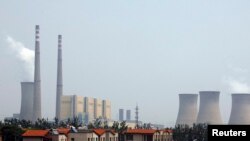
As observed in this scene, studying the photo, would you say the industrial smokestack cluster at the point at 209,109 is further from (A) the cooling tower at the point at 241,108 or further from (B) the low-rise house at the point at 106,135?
(B) the low-rise house at the point at 106,135

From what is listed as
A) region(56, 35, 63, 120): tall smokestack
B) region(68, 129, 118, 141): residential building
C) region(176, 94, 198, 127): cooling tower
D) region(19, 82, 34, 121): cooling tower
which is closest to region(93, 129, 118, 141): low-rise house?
region(68, 129, 118, 141): residential building

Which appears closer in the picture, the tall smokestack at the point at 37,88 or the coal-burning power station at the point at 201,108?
the coal-burning power station at the point at 201,108

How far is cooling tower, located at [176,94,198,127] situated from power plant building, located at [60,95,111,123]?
40099 mm

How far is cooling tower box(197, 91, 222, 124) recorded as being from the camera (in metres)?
106

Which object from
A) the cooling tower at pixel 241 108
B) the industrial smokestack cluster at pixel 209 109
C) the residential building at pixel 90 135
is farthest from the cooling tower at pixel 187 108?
the residential building at pixel 90 135

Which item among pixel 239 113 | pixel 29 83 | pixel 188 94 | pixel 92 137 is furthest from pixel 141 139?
pixel 29 83

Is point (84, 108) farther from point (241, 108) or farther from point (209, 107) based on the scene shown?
point (241, 108)

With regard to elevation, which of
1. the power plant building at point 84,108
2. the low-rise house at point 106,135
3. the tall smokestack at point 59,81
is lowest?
the low-rise house at point 106,135

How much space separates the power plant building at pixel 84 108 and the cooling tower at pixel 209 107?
159ft

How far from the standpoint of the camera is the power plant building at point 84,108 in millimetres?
156250

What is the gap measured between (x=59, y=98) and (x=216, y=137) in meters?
137

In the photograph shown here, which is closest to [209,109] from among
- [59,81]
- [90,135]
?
[90,135]

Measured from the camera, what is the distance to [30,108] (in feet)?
433

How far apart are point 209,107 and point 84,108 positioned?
65.4 m
